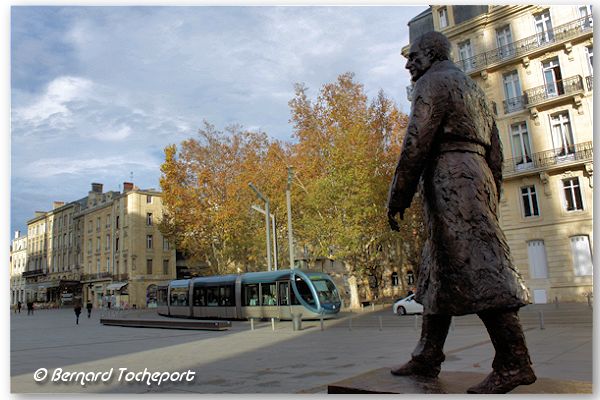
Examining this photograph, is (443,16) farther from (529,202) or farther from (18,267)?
(18,267)

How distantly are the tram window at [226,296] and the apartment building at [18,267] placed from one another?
49.2 meters

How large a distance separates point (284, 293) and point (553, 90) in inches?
643

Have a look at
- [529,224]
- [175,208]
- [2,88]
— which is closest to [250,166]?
[175,208]

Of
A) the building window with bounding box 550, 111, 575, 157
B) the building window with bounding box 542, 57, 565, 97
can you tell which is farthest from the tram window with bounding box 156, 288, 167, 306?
the building window with bounding box 542, 57, 565, 97

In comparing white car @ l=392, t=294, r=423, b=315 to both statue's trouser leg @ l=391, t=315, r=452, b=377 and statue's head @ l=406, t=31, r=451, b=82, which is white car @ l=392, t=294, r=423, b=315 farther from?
statue's head @ l=406, t=31, r=451, b=82

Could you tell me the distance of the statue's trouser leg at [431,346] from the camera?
396 cm

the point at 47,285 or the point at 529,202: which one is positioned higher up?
the point at 529,202

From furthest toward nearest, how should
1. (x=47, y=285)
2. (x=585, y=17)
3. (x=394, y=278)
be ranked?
(x=47, y=285), (x=394, y=278), (x=585, y=17)

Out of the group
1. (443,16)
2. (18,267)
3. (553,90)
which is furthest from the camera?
(18,267)

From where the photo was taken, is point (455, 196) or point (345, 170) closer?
point (455, 196)

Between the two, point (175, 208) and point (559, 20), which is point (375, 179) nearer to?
point (559, 20)

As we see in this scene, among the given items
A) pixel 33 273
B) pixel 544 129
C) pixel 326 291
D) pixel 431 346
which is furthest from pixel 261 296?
pixel 33 273

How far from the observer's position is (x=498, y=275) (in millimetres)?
3451

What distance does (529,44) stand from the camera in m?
24.2
